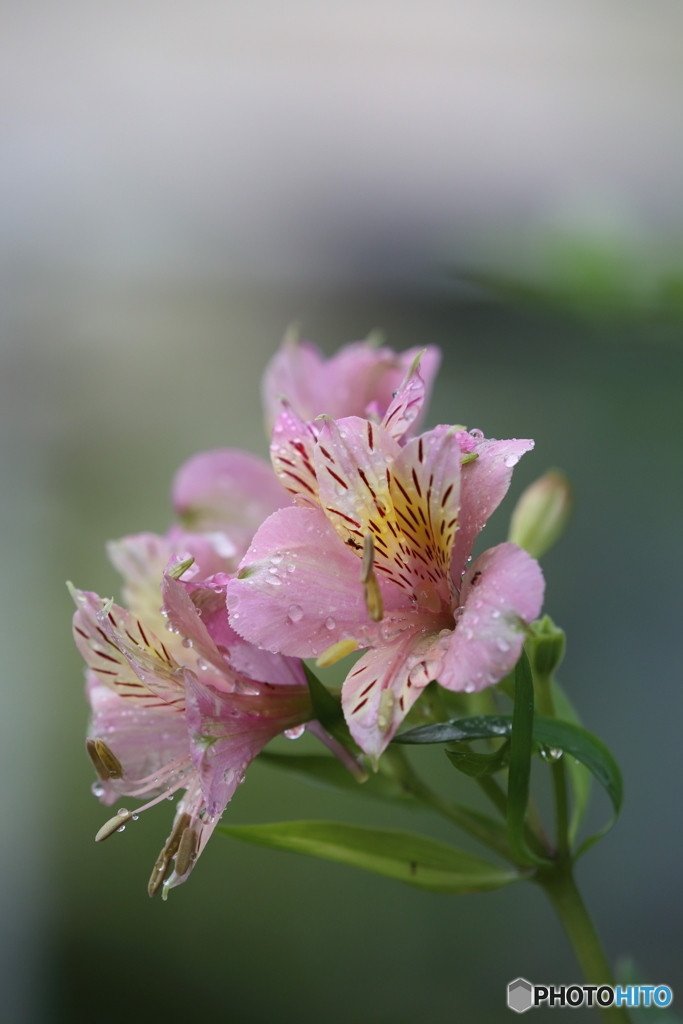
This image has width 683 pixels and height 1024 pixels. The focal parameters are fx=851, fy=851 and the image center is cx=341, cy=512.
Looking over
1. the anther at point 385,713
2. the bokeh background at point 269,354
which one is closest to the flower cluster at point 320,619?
the anther at point 385,713

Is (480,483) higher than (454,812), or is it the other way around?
(480,483)

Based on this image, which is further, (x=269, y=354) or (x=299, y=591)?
(x=269, y=354)

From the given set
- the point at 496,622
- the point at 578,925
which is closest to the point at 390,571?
the point at 496,622

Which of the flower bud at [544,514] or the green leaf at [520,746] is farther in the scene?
the flower bud at [544,514]

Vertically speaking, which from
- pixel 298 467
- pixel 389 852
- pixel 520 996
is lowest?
pixel 520 996

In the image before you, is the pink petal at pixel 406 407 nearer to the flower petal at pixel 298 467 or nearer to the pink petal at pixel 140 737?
the flower petal at pixel 298 467

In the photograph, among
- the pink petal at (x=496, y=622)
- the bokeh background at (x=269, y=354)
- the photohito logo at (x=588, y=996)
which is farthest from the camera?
the bokeh background at (x=269, y=354)

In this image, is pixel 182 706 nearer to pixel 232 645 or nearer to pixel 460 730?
pixel 232 645
